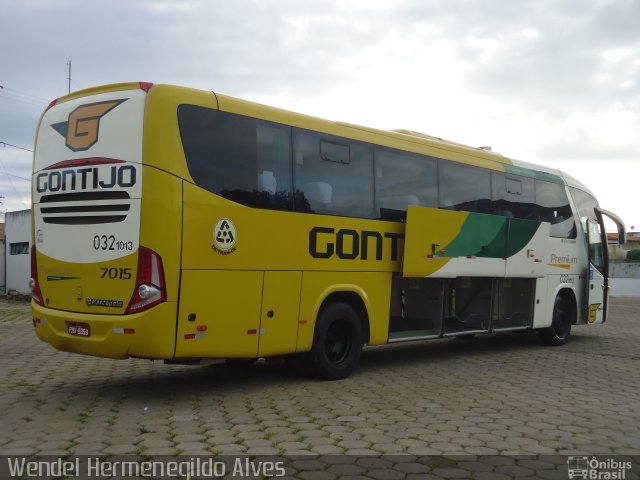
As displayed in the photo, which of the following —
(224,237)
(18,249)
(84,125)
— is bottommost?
(18,249)

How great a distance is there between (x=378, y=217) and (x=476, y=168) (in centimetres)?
275

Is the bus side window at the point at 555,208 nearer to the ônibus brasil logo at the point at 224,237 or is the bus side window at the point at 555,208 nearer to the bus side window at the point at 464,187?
the bus side window at the point at 464,187

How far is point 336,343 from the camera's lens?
8812 millimetres

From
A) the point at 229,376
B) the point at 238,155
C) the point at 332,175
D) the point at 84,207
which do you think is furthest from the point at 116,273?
the point at 332,175

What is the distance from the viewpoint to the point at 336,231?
8578 millimetres

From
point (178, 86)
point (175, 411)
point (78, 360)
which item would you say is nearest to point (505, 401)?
point (175, 411)

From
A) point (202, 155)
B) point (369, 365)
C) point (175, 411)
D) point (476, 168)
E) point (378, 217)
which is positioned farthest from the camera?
point (476, 168)

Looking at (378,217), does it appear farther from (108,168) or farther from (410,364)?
(108,168)

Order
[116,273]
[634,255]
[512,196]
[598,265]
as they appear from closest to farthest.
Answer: [116,273]
[512,196]
[598,265]
[634,255]

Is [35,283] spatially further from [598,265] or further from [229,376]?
[598,265]

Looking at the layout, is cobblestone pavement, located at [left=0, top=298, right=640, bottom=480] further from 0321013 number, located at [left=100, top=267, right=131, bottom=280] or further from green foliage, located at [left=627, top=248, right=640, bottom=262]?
green foliage, located at [left=627, top=248, right=640, bottom=262]

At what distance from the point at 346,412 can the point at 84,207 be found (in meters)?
3.47

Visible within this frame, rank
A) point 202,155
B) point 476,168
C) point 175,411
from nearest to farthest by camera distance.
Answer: point 175,411, point 202,155, point 476,168

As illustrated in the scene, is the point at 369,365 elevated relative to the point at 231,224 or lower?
lower
